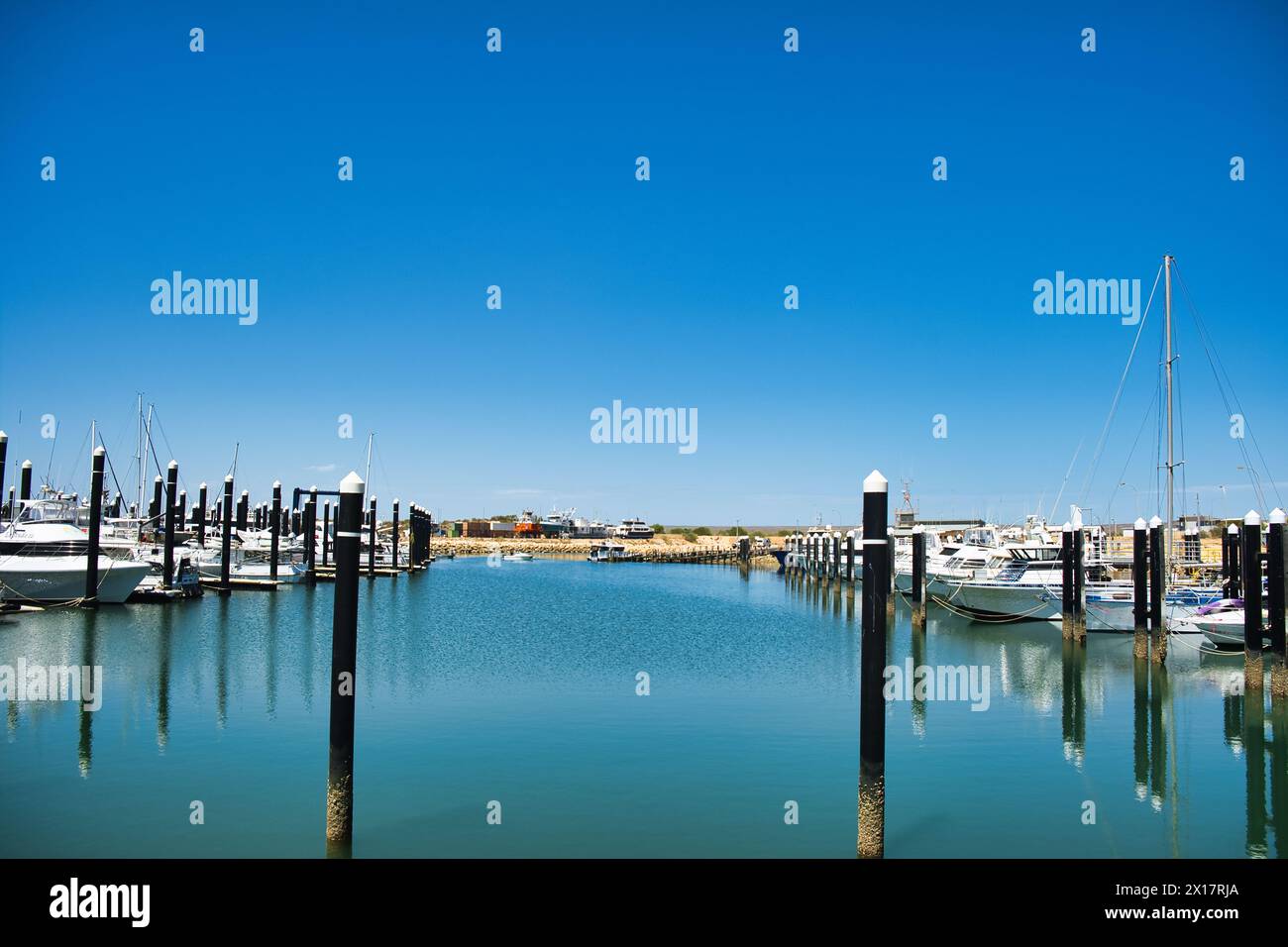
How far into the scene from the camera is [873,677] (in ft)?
38.4

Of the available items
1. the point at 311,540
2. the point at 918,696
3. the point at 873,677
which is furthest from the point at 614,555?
the point at 873,677

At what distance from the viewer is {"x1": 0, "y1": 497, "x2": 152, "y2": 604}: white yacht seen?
4028 cm

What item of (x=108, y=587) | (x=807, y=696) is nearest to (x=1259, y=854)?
(x=807, y=696)

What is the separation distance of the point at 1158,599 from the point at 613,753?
2156cm

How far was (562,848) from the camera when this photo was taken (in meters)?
13.3

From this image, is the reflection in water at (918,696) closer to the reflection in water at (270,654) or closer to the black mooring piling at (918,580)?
the black mooring piling at (918,580)

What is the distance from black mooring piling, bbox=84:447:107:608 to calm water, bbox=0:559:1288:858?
4.29 metres

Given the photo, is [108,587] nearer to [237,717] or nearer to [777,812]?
[237,717]

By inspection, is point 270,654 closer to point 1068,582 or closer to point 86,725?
point 86,725

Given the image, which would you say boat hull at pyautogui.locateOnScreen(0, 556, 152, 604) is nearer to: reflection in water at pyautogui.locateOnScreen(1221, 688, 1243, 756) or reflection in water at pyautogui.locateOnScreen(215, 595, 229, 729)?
reflection in water at pyautogui.locateOnScreen(215, 595, 229, 729)

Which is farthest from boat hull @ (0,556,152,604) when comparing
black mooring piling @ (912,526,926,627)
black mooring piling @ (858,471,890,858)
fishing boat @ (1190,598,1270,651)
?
fishing boat @ (1190,598,1270,651)

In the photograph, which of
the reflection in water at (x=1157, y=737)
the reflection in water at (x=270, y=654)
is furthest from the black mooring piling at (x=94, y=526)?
the reflection in water at (x=1157, y=737)

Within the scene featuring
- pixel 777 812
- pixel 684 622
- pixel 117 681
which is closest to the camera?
pixel 777 812
